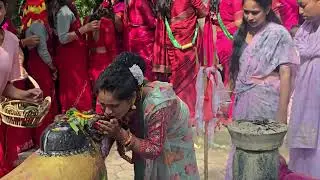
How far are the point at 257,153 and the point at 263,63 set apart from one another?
1.58 metres

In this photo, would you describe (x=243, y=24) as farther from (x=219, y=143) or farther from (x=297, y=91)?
(x=219, y=143)

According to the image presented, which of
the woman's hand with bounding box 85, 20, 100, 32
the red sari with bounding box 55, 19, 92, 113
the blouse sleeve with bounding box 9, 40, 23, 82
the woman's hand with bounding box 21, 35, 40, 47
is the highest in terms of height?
the woman's hand with bounding box 85, 20, 100, 32

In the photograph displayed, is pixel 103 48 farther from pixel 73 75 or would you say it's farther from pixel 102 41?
pixel 73 75

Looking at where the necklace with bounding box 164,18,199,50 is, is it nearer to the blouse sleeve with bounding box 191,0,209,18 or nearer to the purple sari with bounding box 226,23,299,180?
the blouse sleeve with bounding box 191,0,209,18

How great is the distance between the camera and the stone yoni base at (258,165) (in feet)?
4.82

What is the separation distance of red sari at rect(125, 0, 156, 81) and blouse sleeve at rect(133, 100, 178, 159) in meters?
2.86

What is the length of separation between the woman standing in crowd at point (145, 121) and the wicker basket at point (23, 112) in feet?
2.70

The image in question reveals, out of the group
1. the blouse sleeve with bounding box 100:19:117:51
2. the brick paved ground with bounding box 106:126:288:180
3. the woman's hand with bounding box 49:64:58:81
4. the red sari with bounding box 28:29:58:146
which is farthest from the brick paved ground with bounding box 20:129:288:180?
the blouse sleeve with bounding box 100:19:117:51

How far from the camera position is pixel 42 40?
14.7ft

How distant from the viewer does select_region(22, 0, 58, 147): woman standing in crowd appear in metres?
4.45

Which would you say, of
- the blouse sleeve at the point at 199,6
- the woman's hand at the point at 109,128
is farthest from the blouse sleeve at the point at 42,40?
the woman's hand at the point at 109,128

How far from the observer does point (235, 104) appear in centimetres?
329

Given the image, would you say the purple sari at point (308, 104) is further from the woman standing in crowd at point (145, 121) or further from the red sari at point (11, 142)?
the red sari at point (11, 142)

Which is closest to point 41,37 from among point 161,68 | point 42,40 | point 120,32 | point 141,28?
point 42,40
